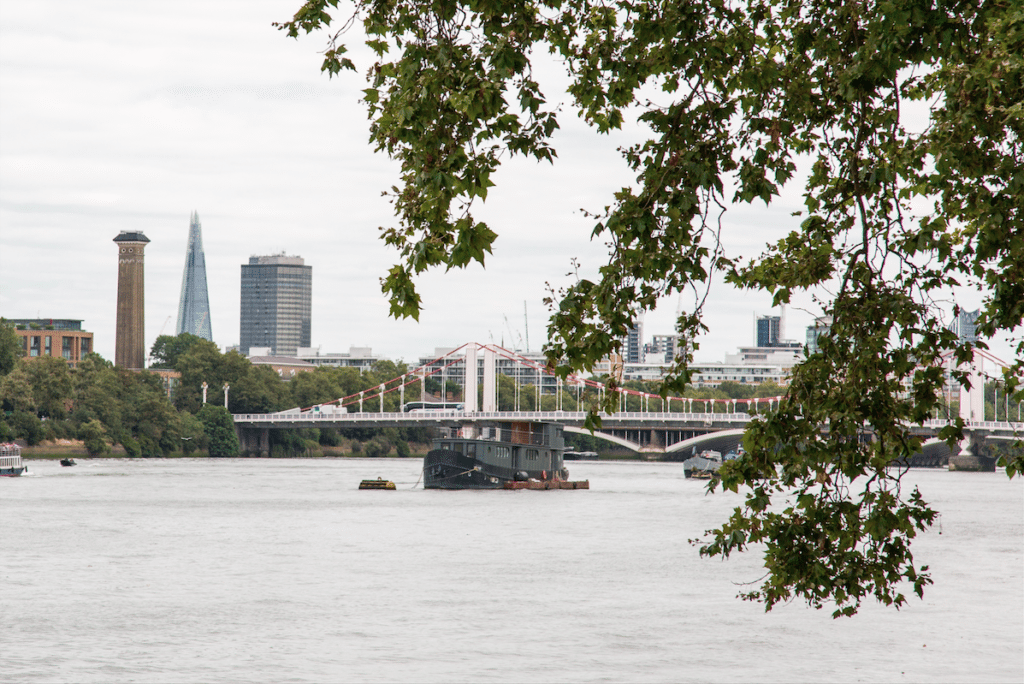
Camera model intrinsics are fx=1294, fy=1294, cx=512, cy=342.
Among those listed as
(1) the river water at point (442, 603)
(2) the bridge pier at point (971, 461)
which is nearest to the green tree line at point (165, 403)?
(1) the river water at point (442, 603)

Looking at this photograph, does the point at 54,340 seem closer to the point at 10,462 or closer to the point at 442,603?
the point at 10,462

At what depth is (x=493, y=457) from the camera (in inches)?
3174

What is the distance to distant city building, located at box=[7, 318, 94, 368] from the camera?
14000 centimetres

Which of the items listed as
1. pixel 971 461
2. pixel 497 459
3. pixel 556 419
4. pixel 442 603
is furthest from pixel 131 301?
pixel 442 603

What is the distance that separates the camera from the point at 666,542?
44.1 meters

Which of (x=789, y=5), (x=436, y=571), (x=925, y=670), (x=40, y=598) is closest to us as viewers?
(x=789, y=5)

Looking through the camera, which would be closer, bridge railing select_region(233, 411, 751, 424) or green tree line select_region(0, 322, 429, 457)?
bridge railing select_region(233, 411, 751, 424)

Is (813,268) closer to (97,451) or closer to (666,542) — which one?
(666,542)

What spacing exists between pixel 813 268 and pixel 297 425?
4259 inches

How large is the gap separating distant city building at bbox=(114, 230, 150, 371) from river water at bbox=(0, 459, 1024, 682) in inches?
4547

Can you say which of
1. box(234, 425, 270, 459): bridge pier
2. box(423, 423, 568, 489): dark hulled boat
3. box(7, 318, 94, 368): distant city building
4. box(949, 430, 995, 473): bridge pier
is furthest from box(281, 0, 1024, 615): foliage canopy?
box(7, 318, 94, 368): distant city building

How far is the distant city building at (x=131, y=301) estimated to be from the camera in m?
169

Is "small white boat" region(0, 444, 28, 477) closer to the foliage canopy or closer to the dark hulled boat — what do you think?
the dark hulled boat

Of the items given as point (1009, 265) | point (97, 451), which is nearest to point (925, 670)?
point (1009, 265)
